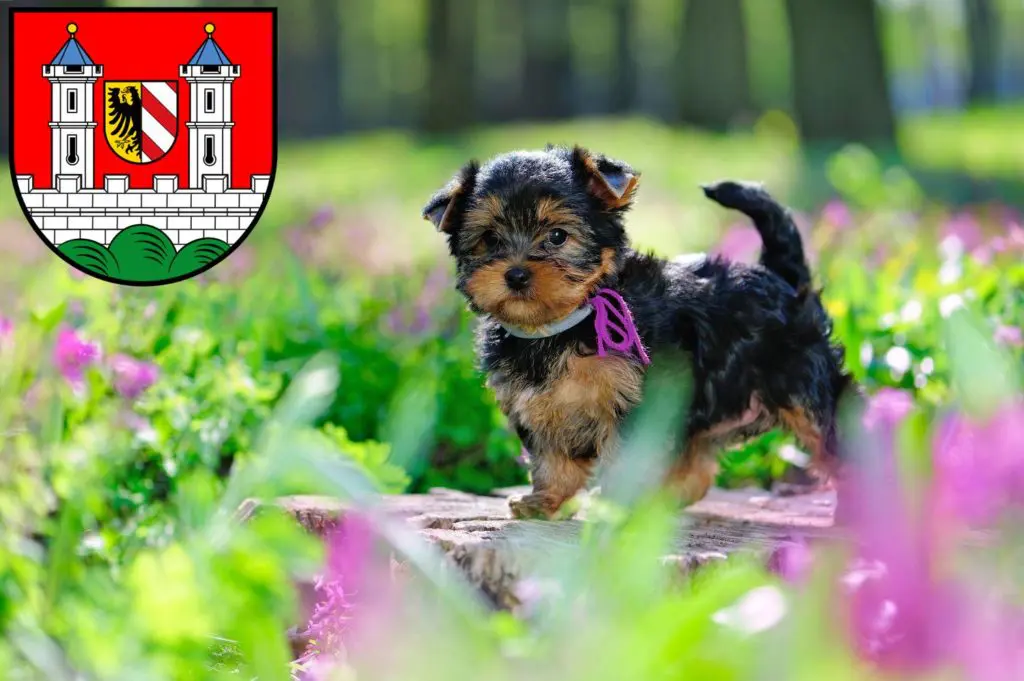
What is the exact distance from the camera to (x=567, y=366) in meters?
4.03

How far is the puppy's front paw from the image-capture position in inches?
165

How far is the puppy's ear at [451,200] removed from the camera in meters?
4.25

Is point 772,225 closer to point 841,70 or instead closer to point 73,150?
point 73,150

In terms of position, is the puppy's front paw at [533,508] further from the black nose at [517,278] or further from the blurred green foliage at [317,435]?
the black nose at [517,278]

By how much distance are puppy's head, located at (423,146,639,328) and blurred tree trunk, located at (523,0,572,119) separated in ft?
106

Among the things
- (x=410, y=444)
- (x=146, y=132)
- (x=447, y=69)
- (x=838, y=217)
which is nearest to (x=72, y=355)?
(x=146, y=132)

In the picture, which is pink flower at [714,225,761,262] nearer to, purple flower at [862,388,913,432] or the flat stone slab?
the flat stone slab

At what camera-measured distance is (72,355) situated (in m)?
4.31

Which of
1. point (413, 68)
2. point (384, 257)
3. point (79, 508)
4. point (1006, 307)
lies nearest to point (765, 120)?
point (384, 257)

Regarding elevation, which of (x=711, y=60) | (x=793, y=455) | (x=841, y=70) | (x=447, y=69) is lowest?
(x=793, y=455)

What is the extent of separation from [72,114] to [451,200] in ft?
5.97

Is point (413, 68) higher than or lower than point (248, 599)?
higher

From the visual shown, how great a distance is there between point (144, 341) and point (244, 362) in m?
0.46

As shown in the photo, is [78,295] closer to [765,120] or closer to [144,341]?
[144,341]
